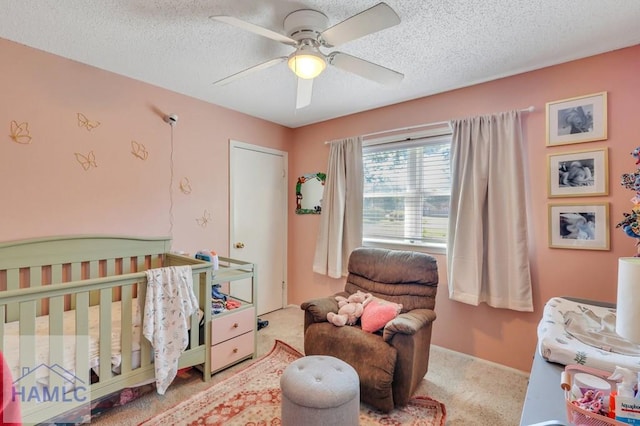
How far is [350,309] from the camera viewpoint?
2.20m

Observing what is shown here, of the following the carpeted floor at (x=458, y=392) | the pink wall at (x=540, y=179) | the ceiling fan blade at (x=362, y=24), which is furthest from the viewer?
the pink wall at (x=540, y=179)

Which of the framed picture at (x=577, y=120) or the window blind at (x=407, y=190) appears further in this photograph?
the window blind at (x=407, y=190)

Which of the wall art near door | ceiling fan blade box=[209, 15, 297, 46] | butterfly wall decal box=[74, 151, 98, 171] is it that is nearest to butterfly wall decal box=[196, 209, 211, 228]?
butterfly wall decal box=[74, 151, 98, 171]

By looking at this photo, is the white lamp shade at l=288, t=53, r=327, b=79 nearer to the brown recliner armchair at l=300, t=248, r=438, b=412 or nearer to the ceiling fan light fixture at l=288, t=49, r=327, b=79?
the ceiling fan light fixture at l=288, t=49, r=327, b=79

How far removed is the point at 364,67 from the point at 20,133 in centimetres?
236

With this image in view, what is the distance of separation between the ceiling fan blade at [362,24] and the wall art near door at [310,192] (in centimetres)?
210

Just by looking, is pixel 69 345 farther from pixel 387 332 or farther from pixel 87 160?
pixel 387 332

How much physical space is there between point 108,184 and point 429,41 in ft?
8.67

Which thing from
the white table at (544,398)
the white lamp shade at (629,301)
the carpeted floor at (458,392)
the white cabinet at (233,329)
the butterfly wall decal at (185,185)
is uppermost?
the butterfly wall decal at (185,185)

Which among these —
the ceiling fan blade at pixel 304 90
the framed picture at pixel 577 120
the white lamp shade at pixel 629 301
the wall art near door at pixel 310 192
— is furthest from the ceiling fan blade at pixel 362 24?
the wall art near door at pixel 310 192

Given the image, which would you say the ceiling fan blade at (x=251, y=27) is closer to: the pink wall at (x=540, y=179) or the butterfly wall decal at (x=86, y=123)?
the butterfly wall decal at (x=86, y=123)

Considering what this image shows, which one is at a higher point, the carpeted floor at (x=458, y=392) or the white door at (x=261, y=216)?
the white door at (x=261, y=216)

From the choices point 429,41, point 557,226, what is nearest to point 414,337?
point 557,226

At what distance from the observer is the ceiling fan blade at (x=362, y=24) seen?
1.32 metres
